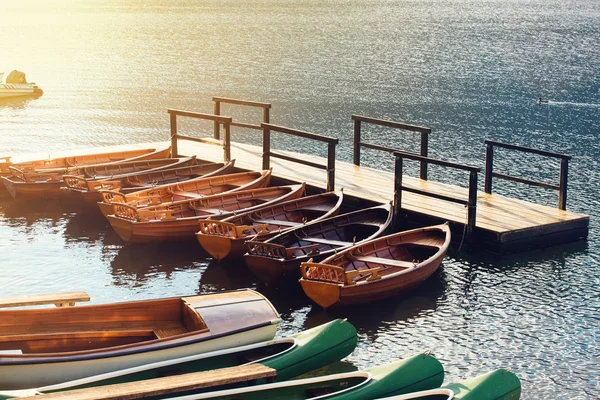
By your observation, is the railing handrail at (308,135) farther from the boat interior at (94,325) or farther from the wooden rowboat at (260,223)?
the boat interior at (94,325)

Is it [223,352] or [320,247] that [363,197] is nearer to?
[320,247]

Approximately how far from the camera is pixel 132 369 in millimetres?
11836

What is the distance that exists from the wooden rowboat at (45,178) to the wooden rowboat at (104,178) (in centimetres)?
5

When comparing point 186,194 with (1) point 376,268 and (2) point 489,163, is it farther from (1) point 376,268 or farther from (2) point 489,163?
(2) point 489,163

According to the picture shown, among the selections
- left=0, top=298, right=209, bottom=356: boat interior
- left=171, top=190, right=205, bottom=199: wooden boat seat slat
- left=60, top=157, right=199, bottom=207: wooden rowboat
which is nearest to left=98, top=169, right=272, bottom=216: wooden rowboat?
left=171, top=190, right=205, bottom=199: wooden boat seat slat

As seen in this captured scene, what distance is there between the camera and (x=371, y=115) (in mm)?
43656

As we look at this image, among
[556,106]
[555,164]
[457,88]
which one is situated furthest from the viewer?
[457,88]

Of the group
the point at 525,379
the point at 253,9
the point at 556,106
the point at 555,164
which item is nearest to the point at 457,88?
the point at 556,106

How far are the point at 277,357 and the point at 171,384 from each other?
1.78 meters

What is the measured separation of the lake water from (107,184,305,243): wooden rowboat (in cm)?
53

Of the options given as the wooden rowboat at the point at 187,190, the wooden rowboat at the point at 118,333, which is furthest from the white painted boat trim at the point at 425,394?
the wooden rowboat at the point at 187,190

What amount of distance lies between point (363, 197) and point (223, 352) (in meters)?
9.59

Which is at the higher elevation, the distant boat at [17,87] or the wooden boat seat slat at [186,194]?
the distant boat at [17,87]

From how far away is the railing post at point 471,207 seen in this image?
1947 centimetres
